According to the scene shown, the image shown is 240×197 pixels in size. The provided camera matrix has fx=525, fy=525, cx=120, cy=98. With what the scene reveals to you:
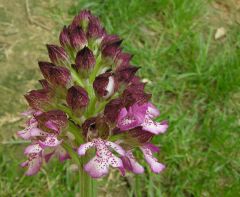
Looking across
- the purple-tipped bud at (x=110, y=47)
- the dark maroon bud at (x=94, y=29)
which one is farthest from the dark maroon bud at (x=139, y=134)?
the dark maroon bud at (x=94, y=29)

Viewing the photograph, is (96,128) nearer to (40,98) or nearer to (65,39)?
(40,98)

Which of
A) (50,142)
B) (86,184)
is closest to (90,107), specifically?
(50,142)

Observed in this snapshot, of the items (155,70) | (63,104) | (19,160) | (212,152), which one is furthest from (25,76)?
(63,104)

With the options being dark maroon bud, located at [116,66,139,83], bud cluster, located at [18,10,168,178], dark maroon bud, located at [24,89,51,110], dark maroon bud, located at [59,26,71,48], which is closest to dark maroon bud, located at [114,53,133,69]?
bud cluster, located at [18,10,168,178]

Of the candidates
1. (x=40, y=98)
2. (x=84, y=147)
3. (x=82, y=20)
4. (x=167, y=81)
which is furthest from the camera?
(x=167, y=81)

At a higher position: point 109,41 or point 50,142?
point 109,41

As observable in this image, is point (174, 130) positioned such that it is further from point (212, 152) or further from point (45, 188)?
point (45, 188)

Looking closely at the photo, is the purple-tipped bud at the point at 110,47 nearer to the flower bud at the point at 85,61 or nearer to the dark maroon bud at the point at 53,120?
the flower bud at the point at 85,61

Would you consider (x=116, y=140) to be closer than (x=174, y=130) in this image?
Yes
